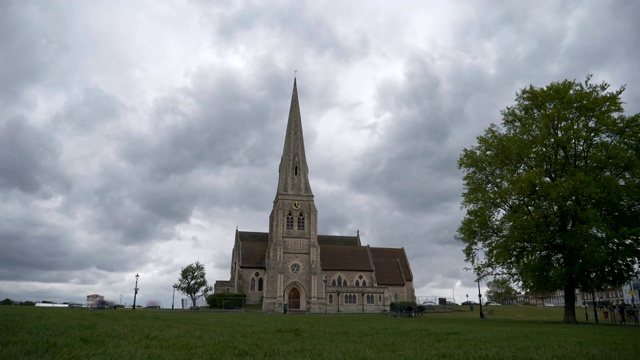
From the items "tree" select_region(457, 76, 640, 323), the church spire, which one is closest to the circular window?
the church spire

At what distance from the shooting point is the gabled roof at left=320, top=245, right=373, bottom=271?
71.9 meters

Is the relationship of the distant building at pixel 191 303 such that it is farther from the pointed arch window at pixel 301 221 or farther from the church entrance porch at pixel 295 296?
the pointed arch window at pixel 301 221

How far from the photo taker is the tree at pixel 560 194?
86.2 feet

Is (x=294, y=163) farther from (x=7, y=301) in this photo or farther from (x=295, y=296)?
(x=7, y=301)

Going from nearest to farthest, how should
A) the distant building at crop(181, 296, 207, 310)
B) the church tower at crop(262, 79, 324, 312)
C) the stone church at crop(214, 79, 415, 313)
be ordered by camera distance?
1. the distant building at crop(181, 296, 207, 310)
2. the church tower at crop(262, 79, 324, 312)
3. the stone church at crop(214, 79, 415, 313)

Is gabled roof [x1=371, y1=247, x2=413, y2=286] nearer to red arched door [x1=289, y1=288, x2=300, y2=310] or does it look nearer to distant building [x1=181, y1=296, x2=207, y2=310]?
red arched door [x1=289, y1=288, x2=300, y2=310]

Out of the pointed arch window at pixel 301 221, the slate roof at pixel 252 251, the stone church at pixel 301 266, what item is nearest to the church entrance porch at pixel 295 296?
the stone church at pixel 301 266

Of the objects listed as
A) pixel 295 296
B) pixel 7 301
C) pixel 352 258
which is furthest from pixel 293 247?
pixel 7 301

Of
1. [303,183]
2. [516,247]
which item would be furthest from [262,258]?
[516,247]

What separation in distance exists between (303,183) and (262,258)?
1350 cm

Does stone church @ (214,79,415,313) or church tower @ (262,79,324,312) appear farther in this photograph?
stone church @ (214,79,415,313)

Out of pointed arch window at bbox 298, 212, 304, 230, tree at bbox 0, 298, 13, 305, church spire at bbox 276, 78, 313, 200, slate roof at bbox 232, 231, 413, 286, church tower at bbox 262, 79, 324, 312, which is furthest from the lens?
slate roof at bbox 232, 231, 413, 286

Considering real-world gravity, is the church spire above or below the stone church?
above

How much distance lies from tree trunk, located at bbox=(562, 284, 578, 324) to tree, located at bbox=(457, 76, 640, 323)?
0.06 m
